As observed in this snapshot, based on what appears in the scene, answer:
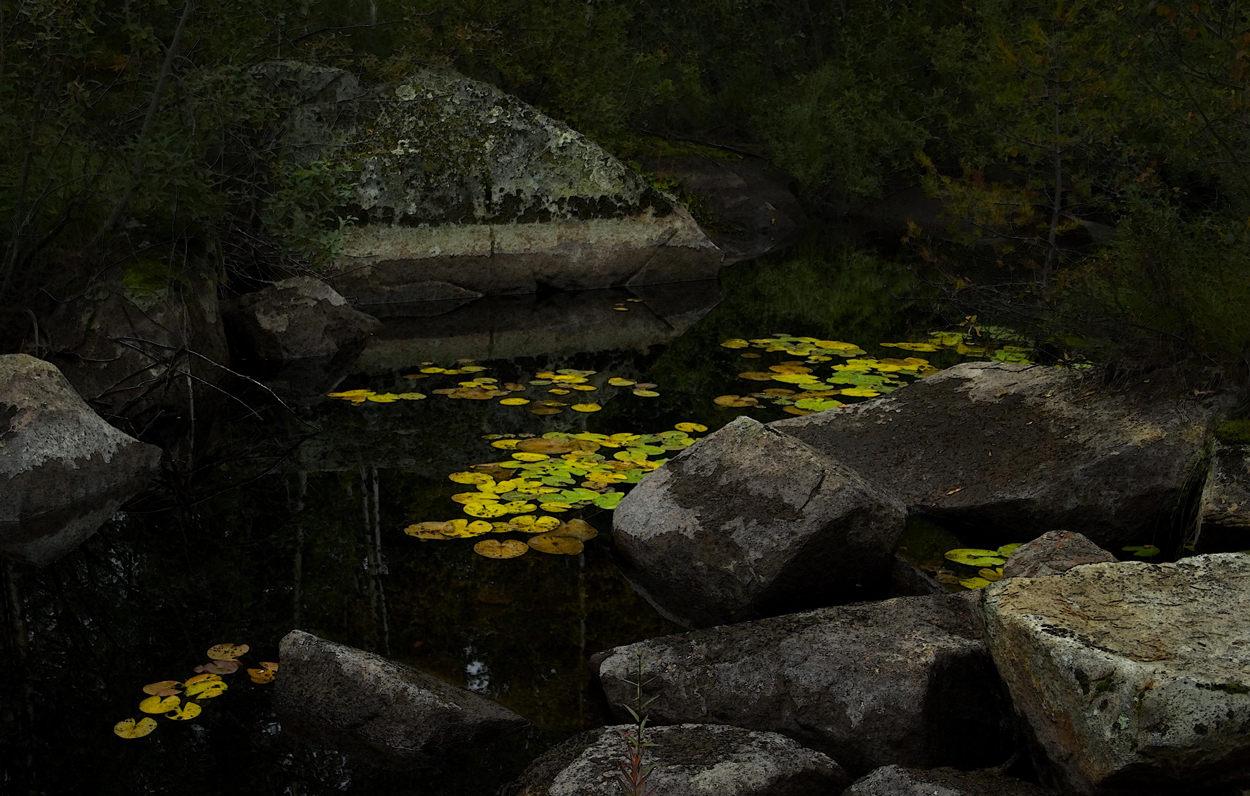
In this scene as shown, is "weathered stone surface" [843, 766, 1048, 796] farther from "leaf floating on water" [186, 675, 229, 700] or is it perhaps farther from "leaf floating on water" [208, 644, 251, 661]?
"leaf floating on water" [208, 644, 251, 661]

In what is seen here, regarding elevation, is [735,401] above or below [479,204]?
below

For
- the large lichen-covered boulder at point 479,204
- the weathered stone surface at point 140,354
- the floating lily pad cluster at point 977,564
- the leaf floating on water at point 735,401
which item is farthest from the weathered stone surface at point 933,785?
the large lichen-covered boulder at point 479,204

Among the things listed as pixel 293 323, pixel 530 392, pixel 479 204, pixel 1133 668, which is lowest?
pixel 530 392

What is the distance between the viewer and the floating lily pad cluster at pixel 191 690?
3682 millimetres

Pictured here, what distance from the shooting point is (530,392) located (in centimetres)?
757

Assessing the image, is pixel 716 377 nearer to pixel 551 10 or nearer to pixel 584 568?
pixel 584 568

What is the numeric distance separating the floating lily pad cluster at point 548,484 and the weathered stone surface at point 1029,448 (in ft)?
2.78

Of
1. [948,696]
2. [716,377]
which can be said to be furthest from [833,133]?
[948,696]

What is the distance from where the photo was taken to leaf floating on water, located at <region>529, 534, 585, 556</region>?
16.3 ft

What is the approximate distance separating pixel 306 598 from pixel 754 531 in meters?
1.78

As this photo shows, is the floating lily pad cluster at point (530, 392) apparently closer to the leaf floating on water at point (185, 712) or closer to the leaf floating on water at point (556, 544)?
the leaf floating on water at point (556, 544)

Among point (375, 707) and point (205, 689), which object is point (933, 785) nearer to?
point (375, 707)

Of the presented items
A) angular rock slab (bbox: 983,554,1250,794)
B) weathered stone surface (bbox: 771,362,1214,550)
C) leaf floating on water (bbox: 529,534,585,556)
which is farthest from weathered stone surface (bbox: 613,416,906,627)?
angular rock slab (bbox: 983,554,1250,794)

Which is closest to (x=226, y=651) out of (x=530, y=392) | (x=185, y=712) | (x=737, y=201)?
(x=185, y=712)
